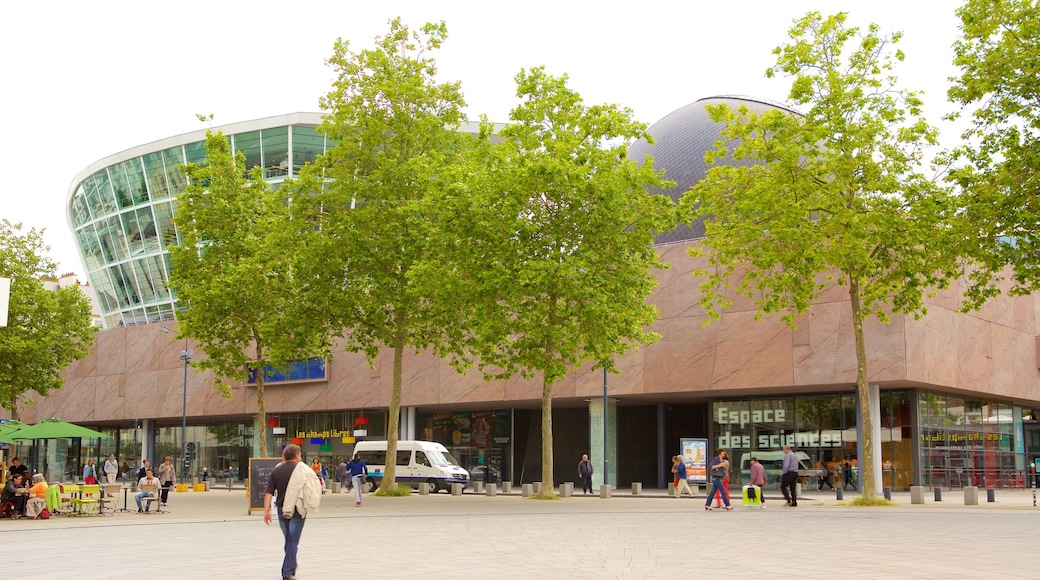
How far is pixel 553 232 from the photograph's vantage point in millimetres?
31062

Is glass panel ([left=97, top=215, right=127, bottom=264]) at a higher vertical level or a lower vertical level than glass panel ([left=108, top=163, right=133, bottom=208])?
lower

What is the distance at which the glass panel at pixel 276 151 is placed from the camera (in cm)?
5872

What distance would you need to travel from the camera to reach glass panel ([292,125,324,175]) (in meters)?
58.3

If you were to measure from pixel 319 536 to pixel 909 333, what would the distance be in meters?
25.3

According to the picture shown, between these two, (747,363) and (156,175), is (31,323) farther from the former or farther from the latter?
(747,363)

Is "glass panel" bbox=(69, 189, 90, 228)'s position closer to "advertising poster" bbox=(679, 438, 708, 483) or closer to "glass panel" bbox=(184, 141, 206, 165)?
"glass panel" bbox=(184, 141, 206, 165)

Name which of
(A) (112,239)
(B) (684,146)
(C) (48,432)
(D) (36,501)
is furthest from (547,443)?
(A) (112,239)

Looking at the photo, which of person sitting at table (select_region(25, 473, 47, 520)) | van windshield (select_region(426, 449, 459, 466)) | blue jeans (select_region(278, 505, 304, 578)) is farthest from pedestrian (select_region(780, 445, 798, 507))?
blue jeans (select_region(278, 505, 304, 578))

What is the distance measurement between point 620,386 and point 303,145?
25.5 meters

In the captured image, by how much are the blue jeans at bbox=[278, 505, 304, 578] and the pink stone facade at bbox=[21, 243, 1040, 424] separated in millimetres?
27040

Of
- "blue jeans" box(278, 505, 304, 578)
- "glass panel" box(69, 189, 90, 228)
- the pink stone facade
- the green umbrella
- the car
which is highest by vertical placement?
"glass panel" box(69, 189, 90, 228)

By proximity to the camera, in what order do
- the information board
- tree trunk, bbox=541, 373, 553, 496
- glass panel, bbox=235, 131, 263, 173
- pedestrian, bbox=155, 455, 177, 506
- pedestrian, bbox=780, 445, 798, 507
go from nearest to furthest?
the information board
pedestrian, bbox=780, 445, 798, 507
pedestrian, bbox=155, 455, 177, 506
tree trunk, bbox=541, 373, 553, 496
glass panel, bbox=235, 131, 263, 173

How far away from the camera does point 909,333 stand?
121ft

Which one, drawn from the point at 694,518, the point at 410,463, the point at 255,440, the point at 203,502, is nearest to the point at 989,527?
the point at 694,518
